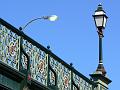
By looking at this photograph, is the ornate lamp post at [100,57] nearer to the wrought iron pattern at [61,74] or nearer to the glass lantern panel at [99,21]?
the glass lantern panel at [99,21]

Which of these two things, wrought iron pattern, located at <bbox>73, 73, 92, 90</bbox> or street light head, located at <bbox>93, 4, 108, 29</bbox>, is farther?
street light head, located at <bbox>93, 4, 108, 29</bbox>

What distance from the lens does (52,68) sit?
63.2ft

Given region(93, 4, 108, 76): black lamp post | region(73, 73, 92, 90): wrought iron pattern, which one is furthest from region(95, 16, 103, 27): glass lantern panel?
region(73, 73, 92, 90): wrought iron pattern

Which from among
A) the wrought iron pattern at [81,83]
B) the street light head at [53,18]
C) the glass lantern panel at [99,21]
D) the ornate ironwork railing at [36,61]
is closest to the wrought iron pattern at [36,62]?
the ornate ironwork railing at [36,61]

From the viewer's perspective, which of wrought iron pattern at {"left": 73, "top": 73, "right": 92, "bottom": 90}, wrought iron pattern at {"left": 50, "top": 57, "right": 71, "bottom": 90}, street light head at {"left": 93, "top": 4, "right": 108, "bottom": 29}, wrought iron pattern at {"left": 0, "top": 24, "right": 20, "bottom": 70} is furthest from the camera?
street light head at {"left": 93, "top": 4, "right": 108, "bottom": 29}

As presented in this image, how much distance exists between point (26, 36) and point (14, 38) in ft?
2.21

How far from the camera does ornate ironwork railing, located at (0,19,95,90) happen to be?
16.9 m

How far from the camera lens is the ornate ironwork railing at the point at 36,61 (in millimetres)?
16875

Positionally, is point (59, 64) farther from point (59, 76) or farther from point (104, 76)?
point (104, 76)

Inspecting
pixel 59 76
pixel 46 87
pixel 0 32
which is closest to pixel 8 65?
pixel 0 32

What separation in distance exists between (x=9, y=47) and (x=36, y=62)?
→ 162cm

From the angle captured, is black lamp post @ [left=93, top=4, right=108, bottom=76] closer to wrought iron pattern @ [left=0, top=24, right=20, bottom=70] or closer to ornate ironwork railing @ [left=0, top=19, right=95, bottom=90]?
ornate ironwork railing @ [left=0, top=19, right=95, bottom=90]

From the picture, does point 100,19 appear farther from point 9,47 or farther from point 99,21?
point 9,47

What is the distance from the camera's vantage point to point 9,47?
17.0 meters
